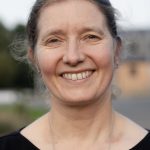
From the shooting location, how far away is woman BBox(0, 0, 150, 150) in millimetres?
3107

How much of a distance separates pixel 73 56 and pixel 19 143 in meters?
0.70

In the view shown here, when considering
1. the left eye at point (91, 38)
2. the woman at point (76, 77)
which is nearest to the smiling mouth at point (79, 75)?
the woman at point (76, 77)

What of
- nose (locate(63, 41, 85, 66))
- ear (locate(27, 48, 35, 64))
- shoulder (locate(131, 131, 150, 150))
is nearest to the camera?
nose (locate(63, 41, 85, 66))

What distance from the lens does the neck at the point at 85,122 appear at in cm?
331

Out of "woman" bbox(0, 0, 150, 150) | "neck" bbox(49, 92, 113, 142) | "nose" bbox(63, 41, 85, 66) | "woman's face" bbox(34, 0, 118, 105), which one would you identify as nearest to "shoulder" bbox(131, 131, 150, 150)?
"woman" bbox(0, 0, 150, 150)

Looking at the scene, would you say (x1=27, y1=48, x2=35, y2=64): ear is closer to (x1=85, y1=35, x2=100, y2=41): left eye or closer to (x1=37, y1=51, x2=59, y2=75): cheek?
(x1=37, y1=51, x2=59, y2=75): cheek

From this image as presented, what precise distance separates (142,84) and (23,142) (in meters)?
55.5

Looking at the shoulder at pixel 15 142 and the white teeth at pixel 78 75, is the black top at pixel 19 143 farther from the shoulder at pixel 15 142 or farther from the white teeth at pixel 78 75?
the white teeth at pixel 78 75

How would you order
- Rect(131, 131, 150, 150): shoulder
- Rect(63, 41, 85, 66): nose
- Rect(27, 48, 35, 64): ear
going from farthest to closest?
Rect(27, 48, 35, 64): ear
Rect(131, 131, 150, 150): shoulder
Rect(63, 41, 85, 66): nose

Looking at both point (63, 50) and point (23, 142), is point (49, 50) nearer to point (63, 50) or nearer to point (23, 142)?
point (63, 50)

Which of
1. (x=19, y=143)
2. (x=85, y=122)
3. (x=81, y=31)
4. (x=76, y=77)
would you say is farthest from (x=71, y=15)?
(x=19, y=143)

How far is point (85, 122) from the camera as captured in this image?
3338 mm

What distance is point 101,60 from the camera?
3.08 m

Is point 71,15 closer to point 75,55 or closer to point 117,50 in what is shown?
point 75,55
